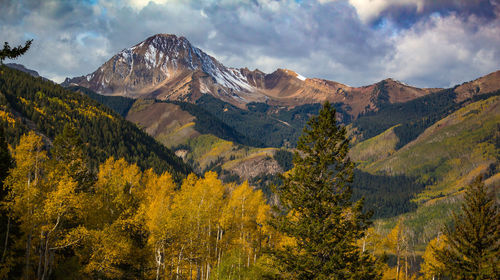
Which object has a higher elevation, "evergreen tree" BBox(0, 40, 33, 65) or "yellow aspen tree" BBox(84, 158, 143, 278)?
"evergreen tree" BBox(0, 40, 33, 65)

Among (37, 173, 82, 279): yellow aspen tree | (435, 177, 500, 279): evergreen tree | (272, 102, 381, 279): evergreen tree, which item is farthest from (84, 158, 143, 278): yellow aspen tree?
(435, 177, 500, 279): evergreen tree

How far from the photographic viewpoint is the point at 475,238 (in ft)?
105

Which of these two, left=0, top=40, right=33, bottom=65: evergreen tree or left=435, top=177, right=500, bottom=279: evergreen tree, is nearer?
left=0, top=40, right=33, bottom=65: evergreen tree

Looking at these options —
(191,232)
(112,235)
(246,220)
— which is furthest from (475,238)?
(246,220)

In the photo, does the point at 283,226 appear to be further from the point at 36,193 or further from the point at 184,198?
the point at 184,198

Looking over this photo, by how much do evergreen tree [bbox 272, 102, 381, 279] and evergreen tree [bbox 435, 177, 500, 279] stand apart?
8.55 metres

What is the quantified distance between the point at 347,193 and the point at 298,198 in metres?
4.46

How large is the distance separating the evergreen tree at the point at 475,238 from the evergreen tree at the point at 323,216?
8.55m

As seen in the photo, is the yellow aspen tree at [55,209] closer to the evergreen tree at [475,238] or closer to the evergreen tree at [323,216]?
the evergreen tree at [323,216]

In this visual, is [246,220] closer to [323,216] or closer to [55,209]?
[323,216]

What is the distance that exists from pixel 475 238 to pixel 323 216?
1481 centimetres

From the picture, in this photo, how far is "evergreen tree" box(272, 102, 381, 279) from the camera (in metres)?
29.0

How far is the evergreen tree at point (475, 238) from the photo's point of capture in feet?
103

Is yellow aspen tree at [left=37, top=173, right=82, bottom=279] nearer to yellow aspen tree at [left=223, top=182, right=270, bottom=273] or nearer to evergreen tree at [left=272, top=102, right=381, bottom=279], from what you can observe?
evergreen tree at [left=272, top=102, right=381, bottom=279]
